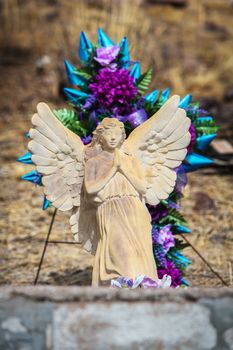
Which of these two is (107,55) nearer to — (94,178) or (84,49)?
(84,49)

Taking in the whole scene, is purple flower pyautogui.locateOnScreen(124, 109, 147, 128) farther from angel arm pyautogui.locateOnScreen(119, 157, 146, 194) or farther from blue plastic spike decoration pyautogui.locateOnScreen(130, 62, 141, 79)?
angel arm pyautogui.locateOnScreen(119, 157, 146, 194)

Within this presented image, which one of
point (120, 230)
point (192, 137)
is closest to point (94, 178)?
point (120, 230)

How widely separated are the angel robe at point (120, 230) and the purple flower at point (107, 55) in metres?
0.94

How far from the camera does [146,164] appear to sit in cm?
422

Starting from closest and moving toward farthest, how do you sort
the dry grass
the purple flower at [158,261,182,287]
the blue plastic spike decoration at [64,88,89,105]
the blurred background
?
1. the purple flower at [158,261,182,287]
2. the blue plastic spike decoration at [64,88,89,105]
3. the blurred background
4. the dry grass

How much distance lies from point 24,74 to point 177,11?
3080 mm

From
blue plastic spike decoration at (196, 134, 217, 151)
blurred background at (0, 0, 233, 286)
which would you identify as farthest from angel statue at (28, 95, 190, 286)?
blurred background at (0, 0, 233, 286)

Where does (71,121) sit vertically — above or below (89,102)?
below

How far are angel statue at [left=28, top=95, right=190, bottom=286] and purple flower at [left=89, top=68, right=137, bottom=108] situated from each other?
0.56m

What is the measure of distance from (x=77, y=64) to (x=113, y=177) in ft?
18.1

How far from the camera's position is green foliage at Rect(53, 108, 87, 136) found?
465 centimetres

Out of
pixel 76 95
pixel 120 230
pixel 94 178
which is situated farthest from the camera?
pixel 76 95

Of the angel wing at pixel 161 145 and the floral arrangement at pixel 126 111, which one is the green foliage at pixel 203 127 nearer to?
the floral arrangement at pixel 126 111

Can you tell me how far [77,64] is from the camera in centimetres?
931
